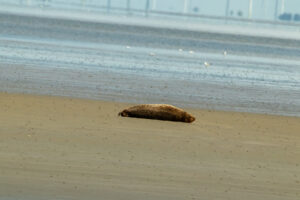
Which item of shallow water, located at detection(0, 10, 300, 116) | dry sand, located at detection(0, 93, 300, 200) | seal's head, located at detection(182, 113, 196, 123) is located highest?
dry sand, located at detection(0, 93, 300, 200)

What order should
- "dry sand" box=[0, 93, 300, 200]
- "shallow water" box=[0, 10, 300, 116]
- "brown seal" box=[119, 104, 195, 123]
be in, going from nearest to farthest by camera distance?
"dry sand" box=[0, 93, 300, 200]
"brown seal" box=[119, 104, 195, 123]
"shallow water" box=[0, 10, 300, 116]

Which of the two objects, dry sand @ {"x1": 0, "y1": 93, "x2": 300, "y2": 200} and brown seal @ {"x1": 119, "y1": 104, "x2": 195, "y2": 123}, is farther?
brown seal @ {"x1": 119, "y1": 104, "x2": 195, "y2": 123}

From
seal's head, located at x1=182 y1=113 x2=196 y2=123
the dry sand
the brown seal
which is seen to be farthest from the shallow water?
the brown seal

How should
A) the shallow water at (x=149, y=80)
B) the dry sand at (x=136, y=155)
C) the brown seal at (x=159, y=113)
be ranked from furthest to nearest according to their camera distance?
1. the shallow water at (x=149, y=80)
2. the brown seal at (x=159, y=113)
3. the dry sand at (x=136, y=155)

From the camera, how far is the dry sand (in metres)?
10.1

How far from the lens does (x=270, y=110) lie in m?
19.5

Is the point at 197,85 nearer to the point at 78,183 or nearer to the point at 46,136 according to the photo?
the point at 46,136

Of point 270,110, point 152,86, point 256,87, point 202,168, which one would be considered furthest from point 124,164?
point 256,87

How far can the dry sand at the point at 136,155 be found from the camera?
10.1 m

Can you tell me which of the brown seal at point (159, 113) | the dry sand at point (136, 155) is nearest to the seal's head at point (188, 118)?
the brown seal at point (159, 113)

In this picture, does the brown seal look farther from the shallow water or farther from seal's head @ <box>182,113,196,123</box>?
the shallow water

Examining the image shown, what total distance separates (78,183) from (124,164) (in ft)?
4.62

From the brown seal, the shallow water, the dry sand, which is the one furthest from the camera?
the shallow water

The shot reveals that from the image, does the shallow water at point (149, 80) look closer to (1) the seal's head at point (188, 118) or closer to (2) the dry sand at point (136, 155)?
(2) the dry sand at point (136, 155)
